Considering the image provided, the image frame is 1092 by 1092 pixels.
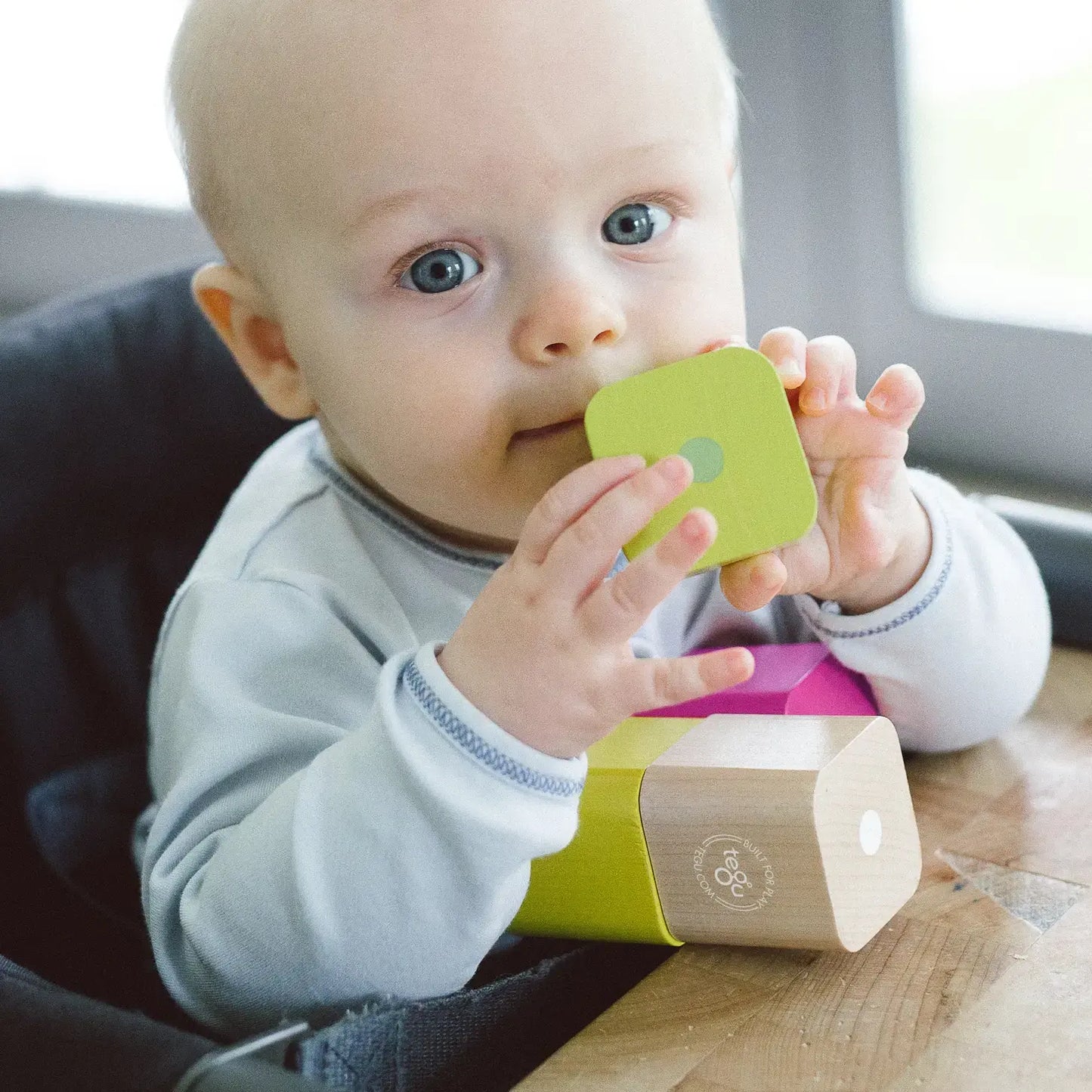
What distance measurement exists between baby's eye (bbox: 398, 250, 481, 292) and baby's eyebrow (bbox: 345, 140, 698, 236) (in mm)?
25

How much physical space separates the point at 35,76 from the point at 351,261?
1.54m

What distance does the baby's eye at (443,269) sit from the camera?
2.10ft

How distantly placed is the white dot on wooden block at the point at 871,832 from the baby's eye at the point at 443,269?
29 cm

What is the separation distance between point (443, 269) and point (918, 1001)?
36 cm

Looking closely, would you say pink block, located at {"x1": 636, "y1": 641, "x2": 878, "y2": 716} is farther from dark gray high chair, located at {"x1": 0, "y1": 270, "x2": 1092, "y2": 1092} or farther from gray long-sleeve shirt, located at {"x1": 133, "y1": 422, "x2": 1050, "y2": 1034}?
dark gray high chair, located at {"x1": 0, "y1": 270, "x2": 1092, "y2": 1092}

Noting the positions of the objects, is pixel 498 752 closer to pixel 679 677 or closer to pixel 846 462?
pixel 679 677

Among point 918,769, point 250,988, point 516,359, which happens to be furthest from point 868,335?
point 250,988

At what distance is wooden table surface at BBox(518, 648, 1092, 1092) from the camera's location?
0.51 metres

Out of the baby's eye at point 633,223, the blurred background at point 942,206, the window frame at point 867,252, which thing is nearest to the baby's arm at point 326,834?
the baby's eye at point 633,223

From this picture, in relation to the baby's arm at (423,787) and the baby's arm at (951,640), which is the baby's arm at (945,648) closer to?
the baby's arm at (951,640)

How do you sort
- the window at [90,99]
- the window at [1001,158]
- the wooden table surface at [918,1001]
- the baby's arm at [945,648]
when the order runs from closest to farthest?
the wooden table surface at [918,1001], the baby's arm at [945,648], the window at [1001,158], the window at [90,99]

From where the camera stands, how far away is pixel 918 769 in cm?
76

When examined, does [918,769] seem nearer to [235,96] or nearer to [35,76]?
[235,96]

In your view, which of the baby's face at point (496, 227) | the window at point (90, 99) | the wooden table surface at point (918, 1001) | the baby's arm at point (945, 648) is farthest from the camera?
the window at point (90, 99)
